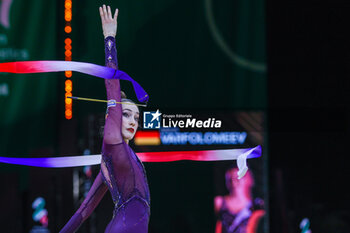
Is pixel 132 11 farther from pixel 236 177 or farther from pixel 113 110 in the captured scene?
pixel 236 177

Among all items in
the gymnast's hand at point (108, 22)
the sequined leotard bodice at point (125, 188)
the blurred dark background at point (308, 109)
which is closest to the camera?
the sequined leotard bodice at point (125, 188)

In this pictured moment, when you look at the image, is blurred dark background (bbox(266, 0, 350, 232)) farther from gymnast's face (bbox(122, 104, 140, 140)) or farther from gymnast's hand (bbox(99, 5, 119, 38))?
gymnast's hand (bbox(99, 5, 119, 38))

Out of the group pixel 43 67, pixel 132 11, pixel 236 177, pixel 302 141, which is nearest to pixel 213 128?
pixel 236 177

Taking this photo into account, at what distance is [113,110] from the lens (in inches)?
148

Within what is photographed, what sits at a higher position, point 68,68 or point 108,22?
point 108,22

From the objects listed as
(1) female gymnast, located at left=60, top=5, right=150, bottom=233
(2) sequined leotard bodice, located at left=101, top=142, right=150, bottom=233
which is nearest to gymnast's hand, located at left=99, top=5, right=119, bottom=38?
(1) female gymnast, located at left=60, top=5, right=150, bottom=233

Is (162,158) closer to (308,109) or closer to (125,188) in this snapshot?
(125,188)

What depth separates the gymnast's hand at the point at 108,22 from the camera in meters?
3.82

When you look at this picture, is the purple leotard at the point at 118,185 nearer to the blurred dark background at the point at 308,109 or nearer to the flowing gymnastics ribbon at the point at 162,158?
the flowing gymnastics ribbon at the point at 162,158

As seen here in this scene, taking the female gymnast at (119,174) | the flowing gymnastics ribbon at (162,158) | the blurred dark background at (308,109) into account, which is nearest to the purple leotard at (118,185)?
the female gymnast at (119,174)

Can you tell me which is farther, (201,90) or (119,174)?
(201,90)

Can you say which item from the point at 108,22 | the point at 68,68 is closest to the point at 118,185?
the point at 68,68

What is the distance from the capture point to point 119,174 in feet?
12.1

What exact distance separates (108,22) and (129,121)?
722 millimetres
